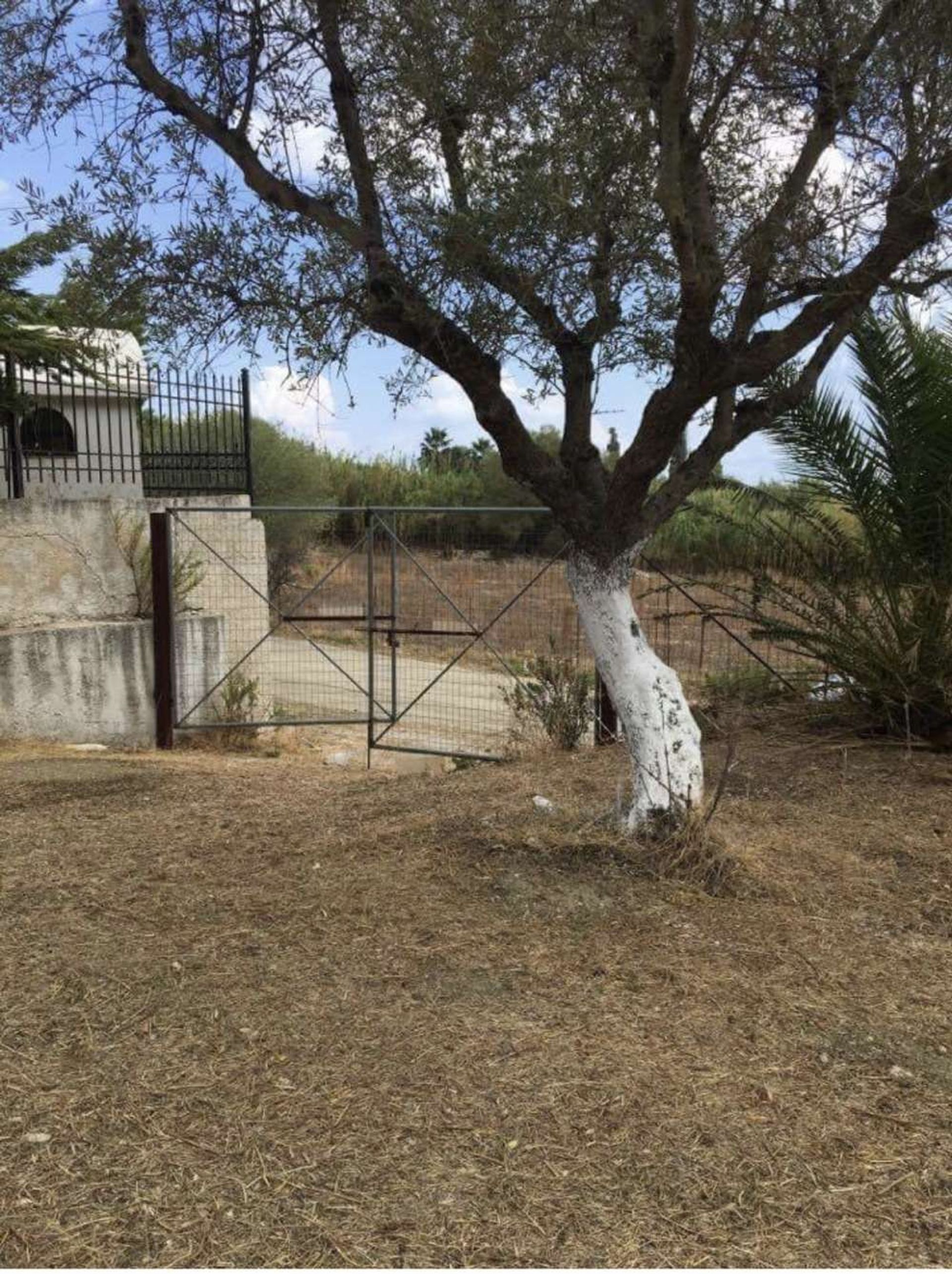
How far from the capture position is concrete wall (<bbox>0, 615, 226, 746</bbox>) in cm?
926

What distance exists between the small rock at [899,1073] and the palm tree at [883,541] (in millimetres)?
3920

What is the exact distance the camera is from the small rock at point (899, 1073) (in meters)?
2.99

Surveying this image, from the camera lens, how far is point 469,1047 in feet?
10.1

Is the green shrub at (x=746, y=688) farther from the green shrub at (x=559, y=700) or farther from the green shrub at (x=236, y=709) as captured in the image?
the green shrub at (x=236, y=709)

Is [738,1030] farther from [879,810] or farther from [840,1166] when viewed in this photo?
[879,810]

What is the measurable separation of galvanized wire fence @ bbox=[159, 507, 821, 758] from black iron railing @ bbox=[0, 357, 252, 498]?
0.82m

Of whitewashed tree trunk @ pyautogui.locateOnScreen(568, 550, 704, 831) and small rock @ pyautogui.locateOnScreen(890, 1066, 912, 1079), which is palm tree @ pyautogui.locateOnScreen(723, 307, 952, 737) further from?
small rock @ pyautogui.locateOnScreen(890, 1066, 912, 1079)

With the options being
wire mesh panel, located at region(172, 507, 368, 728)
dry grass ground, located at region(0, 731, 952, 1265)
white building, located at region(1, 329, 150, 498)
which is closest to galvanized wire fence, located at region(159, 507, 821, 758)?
wire mesh panel, located at region(172, 507, 368, 728)

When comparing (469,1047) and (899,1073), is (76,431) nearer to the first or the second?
(469,1047)

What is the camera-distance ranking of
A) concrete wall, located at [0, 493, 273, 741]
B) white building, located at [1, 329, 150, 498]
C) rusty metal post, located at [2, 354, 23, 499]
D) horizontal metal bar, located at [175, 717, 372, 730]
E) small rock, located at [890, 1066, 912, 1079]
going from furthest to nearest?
white building, located at [1, 329, 150, 498] → horizontal metal bar, located at [175, 717, 372, 730] → rusty metal post, located at [2, 354, 23, 499] → concrete wall, located at [0, 493, 273, 741] → small rock, located at [890, 1066, 912, 1079]

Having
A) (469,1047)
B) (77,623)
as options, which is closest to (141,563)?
(77,623)

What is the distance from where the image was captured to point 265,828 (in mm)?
5145

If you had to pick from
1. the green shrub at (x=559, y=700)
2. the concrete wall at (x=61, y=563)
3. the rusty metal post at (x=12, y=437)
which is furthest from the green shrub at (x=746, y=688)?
the rusty metal post at (x=12, y=437)

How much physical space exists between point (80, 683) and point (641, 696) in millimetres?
6638
